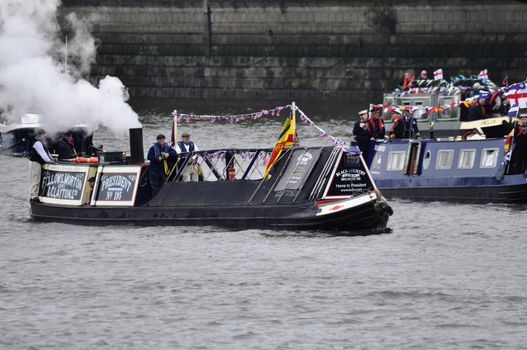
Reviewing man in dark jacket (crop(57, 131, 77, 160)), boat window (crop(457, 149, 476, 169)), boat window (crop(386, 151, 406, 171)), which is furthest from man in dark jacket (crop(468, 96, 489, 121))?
man in dark jacket (crop(57, 131, 77, 160))

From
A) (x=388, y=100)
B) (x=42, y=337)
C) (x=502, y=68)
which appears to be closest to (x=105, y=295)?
(x=42, y=337)

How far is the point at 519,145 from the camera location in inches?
1564

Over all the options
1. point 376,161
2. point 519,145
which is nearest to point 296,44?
point 376,161

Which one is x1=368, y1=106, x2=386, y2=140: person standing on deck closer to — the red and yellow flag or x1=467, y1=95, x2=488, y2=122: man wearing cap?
the red and yellow flag

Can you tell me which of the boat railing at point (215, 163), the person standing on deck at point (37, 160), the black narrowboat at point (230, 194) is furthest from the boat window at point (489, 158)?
the person standing on deck at point (37, 160)

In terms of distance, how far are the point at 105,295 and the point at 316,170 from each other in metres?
6.99

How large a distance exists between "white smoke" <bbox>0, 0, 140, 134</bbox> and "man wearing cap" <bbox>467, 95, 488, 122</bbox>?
13.4 metres

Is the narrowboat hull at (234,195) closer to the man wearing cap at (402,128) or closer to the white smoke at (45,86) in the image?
the white smoke at (45,86)

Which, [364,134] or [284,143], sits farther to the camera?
[364,134]

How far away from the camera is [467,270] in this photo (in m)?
30.6

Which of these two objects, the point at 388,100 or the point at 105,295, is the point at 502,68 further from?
the point at 105,295

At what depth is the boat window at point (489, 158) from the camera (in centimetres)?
4047

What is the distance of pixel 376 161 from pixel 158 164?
8.66 m

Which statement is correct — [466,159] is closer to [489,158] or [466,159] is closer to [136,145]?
[489,158]
